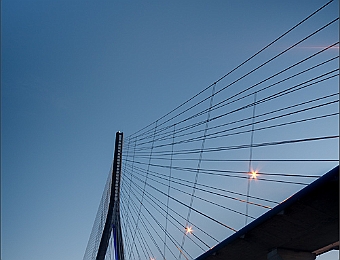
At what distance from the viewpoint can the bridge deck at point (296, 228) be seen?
8445 millimetres

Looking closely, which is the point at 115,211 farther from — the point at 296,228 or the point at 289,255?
the point at 296,228

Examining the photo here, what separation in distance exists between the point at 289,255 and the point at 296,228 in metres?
1.50

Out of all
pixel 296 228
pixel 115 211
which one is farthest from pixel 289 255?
pixel 115 211

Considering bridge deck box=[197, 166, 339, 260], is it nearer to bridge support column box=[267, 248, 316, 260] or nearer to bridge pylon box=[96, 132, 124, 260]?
bridge support column box=[267, 248, 316, 260]

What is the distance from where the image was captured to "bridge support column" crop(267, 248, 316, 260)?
35.5ft

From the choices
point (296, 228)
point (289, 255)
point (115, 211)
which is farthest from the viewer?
point (115, 211)

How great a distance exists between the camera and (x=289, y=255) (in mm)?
10898

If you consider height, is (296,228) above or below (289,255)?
above

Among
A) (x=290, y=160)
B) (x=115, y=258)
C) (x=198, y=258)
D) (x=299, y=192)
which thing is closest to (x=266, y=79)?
(x=290, y=160)

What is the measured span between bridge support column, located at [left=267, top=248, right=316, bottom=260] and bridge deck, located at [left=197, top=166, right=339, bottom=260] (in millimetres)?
85

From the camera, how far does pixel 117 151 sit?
25594 millimetres

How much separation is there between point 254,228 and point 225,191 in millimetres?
1744

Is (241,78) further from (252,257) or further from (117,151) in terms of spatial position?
(117,151)

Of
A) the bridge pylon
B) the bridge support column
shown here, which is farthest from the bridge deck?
the bridge pylon
